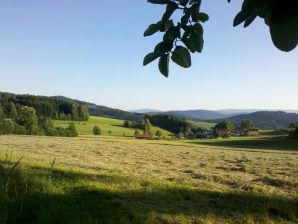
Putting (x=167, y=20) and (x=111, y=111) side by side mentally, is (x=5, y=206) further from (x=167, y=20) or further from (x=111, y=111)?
(x=111, y=111)

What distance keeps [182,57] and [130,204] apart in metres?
5.83

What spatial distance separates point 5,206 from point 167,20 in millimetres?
4887

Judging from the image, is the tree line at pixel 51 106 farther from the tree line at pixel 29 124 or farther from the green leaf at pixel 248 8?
the green leaf at pixel 248 8

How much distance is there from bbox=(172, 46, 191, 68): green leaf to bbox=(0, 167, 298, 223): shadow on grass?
4383 mm

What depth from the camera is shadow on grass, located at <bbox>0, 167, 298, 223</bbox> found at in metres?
6.22

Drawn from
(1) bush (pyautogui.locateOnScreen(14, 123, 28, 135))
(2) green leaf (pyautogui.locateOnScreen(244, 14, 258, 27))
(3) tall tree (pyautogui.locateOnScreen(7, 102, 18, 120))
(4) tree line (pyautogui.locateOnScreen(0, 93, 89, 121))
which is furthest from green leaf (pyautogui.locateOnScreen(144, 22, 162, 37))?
(4) tree line (pyautogui.locateOnScreen(0, 93, 89, 121))

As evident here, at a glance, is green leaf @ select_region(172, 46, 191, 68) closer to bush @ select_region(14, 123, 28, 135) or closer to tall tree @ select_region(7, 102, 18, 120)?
bush @ select_region(14, 123, 28, 135)

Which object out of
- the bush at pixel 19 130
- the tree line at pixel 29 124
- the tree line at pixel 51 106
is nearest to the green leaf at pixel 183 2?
the tree line at pixel 29 124

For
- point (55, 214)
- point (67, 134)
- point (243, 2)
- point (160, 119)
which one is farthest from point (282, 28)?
point (160, 119)

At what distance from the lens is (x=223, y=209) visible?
7.81 m

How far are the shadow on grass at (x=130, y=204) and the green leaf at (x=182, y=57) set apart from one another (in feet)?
14.4

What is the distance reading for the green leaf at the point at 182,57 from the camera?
2145 mm

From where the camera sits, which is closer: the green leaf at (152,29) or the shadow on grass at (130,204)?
the green leaf at (152,29)

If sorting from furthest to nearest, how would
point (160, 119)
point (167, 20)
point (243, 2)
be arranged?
1. point (160, 119)
2. point (167, 20)
3. point (243, 2)
